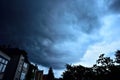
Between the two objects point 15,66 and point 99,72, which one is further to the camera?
point 99,72

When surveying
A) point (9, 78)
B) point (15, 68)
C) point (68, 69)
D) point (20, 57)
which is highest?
point (68, 69)

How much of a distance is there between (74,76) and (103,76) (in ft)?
72.7

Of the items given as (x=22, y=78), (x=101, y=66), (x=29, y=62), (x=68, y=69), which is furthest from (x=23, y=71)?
(x=68, y=69)

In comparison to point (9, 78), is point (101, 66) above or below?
above

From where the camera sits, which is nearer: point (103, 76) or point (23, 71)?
point (23, 71)

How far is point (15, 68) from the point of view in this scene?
3472 centimetres

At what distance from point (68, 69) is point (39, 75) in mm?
20735

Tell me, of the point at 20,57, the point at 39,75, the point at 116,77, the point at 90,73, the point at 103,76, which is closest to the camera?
the point at 20,57

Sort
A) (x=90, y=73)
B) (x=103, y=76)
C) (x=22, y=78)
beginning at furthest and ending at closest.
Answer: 1. (x=90, y=73)
2. (x=103, y=76)
3. (x=22, y=78)

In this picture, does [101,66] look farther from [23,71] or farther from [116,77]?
[23,71]

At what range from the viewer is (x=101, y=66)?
5038 cm

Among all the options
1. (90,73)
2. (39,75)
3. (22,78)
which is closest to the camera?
(22,78)

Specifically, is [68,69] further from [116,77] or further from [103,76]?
[116,77]

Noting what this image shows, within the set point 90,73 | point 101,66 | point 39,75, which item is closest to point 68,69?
point 90,73
